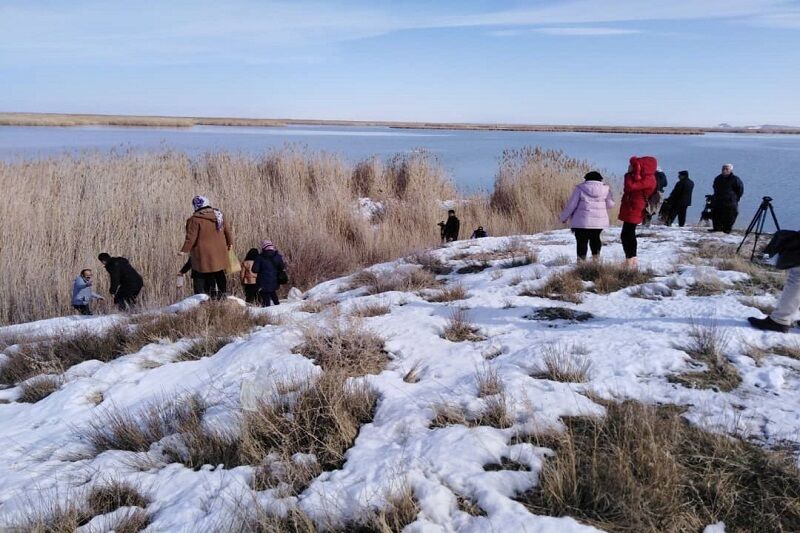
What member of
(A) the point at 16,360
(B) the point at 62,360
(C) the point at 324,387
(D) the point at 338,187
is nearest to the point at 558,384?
(C) the point at 324,387

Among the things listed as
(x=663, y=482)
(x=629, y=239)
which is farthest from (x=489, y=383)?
(x=629, y=239)

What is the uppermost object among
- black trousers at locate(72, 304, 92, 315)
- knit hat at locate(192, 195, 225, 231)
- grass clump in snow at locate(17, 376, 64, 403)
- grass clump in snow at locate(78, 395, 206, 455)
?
knit hat at locate(192, 195, 225, 231)

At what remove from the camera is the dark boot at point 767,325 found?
4004mm

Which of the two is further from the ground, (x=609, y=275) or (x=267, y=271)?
(x=609, y=275)

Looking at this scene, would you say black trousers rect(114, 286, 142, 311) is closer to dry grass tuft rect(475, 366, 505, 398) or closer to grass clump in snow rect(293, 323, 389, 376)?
grass clump in snow rect(293, 323, 389, 376)

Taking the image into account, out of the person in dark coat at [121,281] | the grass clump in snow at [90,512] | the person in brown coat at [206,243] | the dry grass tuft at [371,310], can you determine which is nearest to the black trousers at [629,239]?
the dry grass tuft at [371,310]

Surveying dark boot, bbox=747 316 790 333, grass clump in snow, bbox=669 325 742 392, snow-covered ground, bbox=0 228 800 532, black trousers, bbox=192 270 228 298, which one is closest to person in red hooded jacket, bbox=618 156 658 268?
snow-covered ground, bbox=0 228 800 532

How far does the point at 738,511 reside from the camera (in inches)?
86.3

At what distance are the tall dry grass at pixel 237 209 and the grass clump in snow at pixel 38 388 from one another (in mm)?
3241

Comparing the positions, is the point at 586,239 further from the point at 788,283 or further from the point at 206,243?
the point at 206,243

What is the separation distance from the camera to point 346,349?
383 cm

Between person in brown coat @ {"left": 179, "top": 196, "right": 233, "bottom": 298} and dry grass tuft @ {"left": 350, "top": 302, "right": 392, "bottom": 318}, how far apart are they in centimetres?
253

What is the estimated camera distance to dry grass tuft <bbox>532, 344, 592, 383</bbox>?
3320 millimetres

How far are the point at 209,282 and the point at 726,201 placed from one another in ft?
31.0
